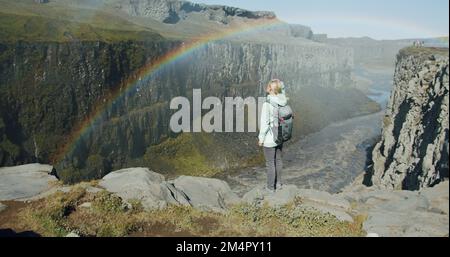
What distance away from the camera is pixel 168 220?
16.0 metres

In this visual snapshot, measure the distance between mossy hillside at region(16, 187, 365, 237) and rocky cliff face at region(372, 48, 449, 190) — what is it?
19125mm

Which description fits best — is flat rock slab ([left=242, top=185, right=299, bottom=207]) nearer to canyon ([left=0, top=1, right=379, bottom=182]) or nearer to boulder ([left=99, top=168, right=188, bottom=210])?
boulder ([left=99, top=168, right=188, bottom=210])

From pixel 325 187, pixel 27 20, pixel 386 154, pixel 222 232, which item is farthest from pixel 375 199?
pixel 27 20

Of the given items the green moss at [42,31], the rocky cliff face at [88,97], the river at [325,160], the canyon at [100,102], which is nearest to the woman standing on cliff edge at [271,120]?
the river at [325,160]

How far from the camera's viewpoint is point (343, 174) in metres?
91.4

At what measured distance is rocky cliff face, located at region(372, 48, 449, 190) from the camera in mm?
35438

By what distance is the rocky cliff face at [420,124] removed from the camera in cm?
3544

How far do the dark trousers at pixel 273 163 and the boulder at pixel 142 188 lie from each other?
15.1 feet

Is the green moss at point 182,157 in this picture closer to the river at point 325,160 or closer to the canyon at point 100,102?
the canyon at point 100,102

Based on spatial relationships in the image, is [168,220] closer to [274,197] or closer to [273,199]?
[273,199]

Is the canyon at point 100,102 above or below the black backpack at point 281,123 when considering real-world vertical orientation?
below

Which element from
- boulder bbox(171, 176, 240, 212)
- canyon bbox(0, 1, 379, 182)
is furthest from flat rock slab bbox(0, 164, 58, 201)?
canyon bbox(0, 1, 379, 182)

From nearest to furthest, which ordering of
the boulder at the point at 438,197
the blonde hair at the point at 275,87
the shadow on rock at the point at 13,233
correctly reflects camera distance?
the shadow on rock at the point at 13,233, the blonde hair at the point at 275,87, the boulder at the point at 438,197
